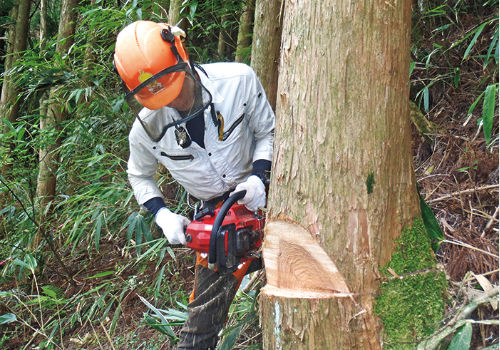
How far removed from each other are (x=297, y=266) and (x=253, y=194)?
81cm

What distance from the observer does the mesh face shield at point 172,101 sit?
6.93 feet

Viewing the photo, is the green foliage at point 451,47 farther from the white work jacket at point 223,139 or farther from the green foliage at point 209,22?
the green foliage at point 209,22

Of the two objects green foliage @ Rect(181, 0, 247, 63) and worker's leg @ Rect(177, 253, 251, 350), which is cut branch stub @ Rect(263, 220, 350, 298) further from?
green foliage @ Rect(181, 0, 247, 63)

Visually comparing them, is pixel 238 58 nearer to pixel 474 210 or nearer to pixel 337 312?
pixel 474 210

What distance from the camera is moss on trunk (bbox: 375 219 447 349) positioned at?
1.33 metres

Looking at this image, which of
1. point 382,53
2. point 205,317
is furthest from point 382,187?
point 205,317

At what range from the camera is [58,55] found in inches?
136

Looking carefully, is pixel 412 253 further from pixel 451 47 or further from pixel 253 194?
pixel 451 47

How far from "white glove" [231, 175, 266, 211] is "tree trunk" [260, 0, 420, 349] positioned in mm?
770

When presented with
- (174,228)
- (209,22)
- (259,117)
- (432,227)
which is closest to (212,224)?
(174,228)

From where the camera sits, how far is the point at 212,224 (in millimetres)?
2066

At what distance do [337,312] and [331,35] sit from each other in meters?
0.84

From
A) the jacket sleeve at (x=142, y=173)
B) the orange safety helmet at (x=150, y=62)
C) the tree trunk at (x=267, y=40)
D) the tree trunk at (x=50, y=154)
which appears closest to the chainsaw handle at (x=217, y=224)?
the orange safety helmet at (x=150, y=62)

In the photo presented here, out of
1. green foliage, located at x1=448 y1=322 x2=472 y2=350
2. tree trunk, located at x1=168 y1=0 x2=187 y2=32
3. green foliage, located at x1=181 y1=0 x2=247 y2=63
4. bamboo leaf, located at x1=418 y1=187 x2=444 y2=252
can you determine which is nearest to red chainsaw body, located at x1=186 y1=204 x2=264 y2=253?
bamboo leaf, located at x1=418 y1=187 x2=444 y2=252
